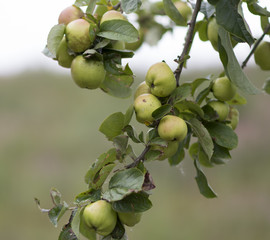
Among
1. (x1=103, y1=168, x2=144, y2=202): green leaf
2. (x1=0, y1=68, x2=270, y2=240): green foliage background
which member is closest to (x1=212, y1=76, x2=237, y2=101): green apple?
(x1=103, y1=168, x2=144, y2=202): green leaf

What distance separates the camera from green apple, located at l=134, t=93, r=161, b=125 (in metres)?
0.55

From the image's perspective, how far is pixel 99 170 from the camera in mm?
578

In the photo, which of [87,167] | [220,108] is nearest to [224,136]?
[220,108]

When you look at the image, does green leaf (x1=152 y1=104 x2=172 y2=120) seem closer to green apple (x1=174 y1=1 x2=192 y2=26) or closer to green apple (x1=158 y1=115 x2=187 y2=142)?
green apple (x1=158 y1=115 x2=187 y2=142)

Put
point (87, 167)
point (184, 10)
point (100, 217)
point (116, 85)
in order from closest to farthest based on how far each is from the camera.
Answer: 1. point (100, 217)
2. point (116, 85)
3. point (184, 10)
4. point (87, 167)

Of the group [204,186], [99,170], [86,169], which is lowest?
[86,169]

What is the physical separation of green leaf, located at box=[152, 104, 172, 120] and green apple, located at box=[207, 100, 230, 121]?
12cm

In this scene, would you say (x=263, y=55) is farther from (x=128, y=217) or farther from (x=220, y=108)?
(x=128, y=217)

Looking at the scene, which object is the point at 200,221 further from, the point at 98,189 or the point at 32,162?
the point at 98,189

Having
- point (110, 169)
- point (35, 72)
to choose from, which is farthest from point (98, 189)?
point (35, 72)

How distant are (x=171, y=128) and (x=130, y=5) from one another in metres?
0.19

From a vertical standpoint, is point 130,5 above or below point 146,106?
above

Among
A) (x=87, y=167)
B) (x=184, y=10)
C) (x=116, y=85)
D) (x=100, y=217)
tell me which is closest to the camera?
(x=100, y=217)

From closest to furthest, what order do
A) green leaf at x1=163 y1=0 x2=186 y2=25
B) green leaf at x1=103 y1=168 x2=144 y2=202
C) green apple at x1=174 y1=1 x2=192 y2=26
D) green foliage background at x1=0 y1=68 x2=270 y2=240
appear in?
green leaf at x1=103 y1=168 x2=144 y2=202 < green leaf at x1=163 y1=0 x2=186 y2=25 < green apple at x1=174 y1=1 x2=192 y2=26 < green foliage background at x1=0 y1=68 x2=270 y2=240
